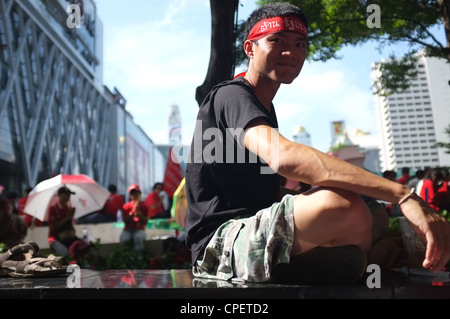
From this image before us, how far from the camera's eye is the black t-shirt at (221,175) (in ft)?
6.30

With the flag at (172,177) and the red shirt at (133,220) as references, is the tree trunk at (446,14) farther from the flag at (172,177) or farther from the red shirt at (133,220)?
the red shirt at (133,220)

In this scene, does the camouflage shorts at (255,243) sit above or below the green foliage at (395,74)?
below

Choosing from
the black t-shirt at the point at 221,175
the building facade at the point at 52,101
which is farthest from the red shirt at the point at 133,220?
the building facade at the point at 52,101

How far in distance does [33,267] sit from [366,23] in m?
7.90

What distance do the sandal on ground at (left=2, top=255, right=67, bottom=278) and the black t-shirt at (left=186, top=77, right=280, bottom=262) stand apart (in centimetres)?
86

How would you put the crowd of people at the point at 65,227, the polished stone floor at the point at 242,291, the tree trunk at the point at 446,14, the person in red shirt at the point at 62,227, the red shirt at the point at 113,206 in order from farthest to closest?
the red shirt at the point at 113,206 → the tree trunk at the point at 446,14 → the person in red shirt at the point at 62,227 → the crowd of people at the point at 65,227 → the polished stone floor at the point at 242,291

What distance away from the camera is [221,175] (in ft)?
6.40

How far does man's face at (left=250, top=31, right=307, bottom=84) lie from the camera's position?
6.62ft

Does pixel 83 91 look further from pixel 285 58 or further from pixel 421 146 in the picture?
pixel 421 146

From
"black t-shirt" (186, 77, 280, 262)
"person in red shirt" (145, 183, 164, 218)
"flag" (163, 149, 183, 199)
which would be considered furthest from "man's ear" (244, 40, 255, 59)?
"person in red shirt" (145, 183, 164, 218)

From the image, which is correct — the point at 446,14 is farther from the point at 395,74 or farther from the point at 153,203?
the point at 153,203

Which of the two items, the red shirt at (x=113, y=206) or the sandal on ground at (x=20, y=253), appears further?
the red shirt at (x=113, y=206)

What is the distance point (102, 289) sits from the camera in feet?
5.51

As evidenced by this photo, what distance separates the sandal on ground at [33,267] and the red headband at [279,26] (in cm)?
164
